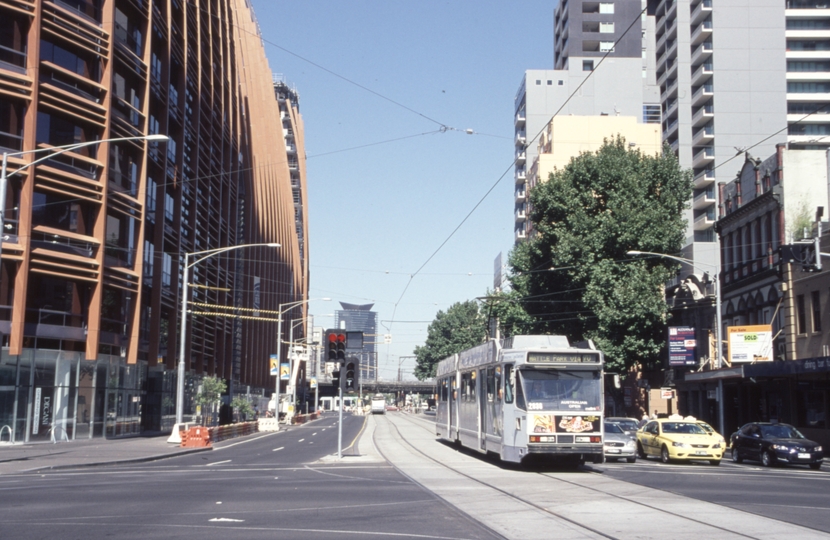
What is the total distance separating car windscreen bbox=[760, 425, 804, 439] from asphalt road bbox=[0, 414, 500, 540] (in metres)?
13.7

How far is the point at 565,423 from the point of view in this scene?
73.3 feet

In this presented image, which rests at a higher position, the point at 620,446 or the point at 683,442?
the point at 683,442

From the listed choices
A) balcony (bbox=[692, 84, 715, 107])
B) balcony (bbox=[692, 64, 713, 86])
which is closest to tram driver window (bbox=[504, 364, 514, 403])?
balcony (bbox=[692, 84, 715, 107])

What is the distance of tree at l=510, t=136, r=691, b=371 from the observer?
4844cm

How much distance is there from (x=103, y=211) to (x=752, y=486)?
2837 cm

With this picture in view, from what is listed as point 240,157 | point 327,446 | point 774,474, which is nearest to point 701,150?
point 240,157

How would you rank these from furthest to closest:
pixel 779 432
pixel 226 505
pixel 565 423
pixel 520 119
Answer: pixel 520 119 < pixel 779 432 < pixel 565 423 < pixel 226 505

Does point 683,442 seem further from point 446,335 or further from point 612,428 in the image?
point 446,335

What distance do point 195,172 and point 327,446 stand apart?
2364 cm

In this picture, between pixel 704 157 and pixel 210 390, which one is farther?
pixel 704 157

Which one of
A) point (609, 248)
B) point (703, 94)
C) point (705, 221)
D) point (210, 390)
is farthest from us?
point (703, 94)

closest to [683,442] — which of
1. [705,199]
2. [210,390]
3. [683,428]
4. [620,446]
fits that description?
[683,428]

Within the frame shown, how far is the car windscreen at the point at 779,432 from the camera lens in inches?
1153

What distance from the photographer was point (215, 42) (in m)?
65.2
